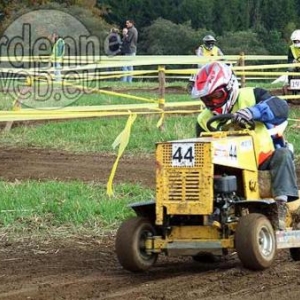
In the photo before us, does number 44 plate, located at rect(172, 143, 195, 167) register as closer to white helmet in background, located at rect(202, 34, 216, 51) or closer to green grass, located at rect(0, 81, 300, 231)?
green grass, located at rect(0, 81, 300, 231)

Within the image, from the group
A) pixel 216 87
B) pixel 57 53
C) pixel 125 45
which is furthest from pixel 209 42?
pixel 216 87

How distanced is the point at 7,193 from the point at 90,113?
447 cm

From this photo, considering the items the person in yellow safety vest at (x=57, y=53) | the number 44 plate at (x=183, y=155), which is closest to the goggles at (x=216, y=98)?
the number 44 plate at (x=183, y=155)

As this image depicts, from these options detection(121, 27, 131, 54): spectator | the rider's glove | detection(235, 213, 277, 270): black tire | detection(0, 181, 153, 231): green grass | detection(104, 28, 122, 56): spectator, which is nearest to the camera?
detection(235, 213, 277, 270): black tire

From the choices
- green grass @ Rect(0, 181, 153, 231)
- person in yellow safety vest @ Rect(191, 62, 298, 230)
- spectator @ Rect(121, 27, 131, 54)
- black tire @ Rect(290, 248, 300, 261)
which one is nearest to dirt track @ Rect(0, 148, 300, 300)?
black tire @ Rect(290, 248, 300, 261)

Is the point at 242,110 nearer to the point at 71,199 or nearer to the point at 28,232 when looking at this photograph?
the point at 28,232

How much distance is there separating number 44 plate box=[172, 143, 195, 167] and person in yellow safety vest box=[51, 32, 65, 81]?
961 centimetres

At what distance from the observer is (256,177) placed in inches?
281

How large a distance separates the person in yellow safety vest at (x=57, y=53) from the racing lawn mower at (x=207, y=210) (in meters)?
9.45

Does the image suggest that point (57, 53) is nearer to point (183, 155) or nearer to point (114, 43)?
point (114, 43)

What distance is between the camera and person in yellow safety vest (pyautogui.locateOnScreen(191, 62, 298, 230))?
716cm

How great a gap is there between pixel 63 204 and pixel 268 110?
3046 mm

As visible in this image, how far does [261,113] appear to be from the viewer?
7223 mm

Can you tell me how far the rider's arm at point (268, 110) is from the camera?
721 cm
